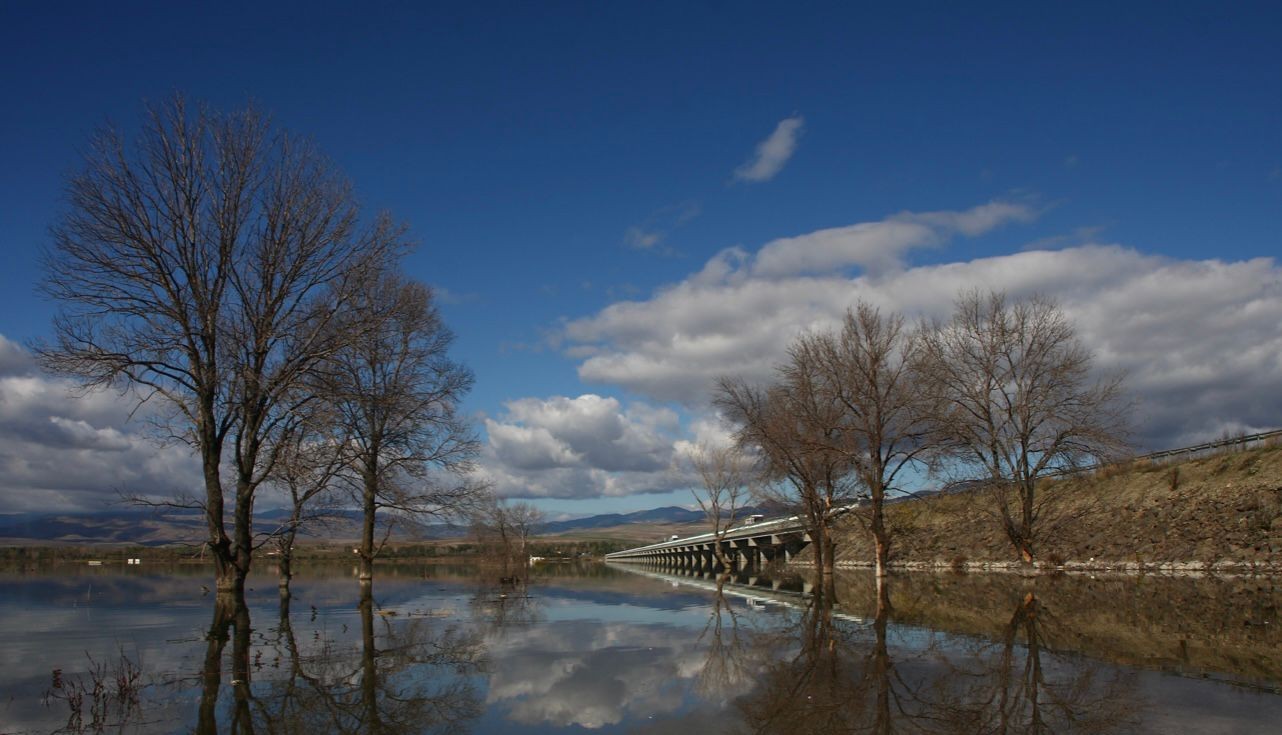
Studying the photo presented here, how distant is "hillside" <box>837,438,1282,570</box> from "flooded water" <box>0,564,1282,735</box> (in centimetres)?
729

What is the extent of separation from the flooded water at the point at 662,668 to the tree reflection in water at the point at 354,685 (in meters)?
0.04

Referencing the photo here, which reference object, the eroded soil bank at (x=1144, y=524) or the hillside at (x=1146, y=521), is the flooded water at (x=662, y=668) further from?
the hillside at (x=1146, y=521)

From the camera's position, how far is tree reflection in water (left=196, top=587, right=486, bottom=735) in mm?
7352

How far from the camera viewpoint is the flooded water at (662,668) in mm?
7434

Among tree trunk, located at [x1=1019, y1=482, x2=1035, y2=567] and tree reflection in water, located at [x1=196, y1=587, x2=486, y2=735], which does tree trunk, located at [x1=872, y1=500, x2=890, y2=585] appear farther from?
tree reflection in water, located at [x1=196, y1=587, x2=486, y2=735]

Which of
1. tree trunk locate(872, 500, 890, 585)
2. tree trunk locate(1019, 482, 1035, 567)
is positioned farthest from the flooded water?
tree trunk locate(1019, 482, 1035, 567)

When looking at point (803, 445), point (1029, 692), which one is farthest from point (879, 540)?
point (1029, 692)

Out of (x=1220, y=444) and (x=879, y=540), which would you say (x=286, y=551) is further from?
(x=1220, y=444)

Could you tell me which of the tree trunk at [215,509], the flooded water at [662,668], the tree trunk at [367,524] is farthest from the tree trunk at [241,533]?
the tree trunk at [367,524]

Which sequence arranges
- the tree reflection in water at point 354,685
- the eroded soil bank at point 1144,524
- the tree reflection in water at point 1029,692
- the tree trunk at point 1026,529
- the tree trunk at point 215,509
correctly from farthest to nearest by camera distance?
1. the tree trunk at point 1026,529
2. the eroded soil bank at point 1144,524
3. the tree trunk at point 215,509
4. the tree reflection in water at point 354,685
5. the tree reflection in water at point 1029,692

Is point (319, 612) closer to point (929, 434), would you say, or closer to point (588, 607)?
point (588, 607)

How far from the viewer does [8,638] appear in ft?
43.8

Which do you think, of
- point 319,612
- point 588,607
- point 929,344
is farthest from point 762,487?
point 319,612

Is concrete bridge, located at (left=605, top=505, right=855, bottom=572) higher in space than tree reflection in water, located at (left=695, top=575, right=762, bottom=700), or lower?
lower
